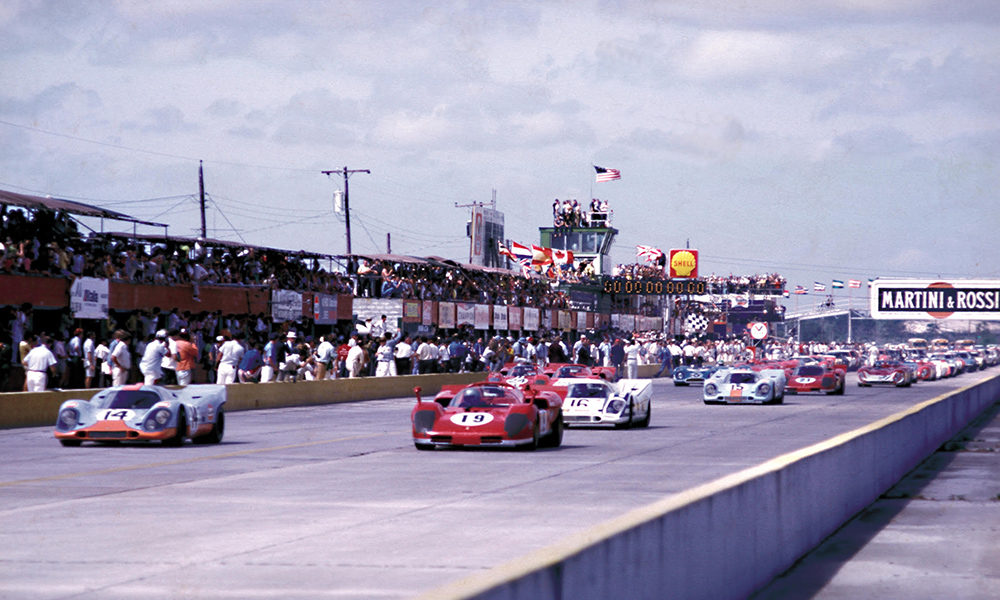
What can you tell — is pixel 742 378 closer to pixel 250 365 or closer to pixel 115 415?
pixel 250 365

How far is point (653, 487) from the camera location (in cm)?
1606

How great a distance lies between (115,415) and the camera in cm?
2180

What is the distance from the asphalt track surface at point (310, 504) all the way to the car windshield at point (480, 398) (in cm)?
74

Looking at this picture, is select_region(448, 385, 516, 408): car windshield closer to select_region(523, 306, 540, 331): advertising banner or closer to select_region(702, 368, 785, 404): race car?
select_region(702, 368, 785, 404): race car

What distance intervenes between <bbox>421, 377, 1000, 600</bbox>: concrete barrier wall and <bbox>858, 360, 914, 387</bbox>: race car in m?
42.3

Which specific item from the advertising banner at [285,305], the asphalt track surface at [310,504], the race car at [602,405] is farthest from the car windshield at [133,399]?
the advertising banner at [285,305]

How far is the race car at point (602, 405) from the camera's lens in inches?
1083

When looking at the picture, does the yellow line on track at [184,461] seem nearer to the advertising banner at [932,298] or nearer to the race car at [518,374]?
the race car at [518,374]

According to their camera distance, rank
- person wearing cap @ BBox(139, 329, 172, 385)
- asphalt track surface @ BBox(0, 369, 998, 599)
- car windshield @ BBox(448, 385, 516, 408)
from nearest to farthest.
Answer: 1. asphalt track surface @ BBox(0, 369, 998, 599)
2. car windshield @ BBox(448, 385, 516, 408)
3. person wearing cap @ BBox(139, 329, 172, 385)

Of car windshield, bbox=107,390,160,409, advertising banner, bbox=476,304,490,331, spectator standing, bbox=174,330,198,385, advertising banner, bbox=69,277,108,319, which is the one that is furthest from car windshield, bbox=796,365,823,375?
car windshield, bbox=107,390,160,409

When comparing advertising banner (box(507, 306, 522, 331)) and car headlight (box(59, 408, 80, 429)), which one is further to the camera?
advertising banner (box(507, 306, 522, 331))

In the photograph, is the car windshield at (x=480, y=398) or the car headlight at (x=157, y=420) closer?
the car headlight at (x=157, y=420)

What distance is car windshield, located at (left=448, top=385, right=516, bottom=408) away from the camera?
22250 mm

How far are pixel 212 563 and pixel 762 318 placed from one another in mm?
142171
